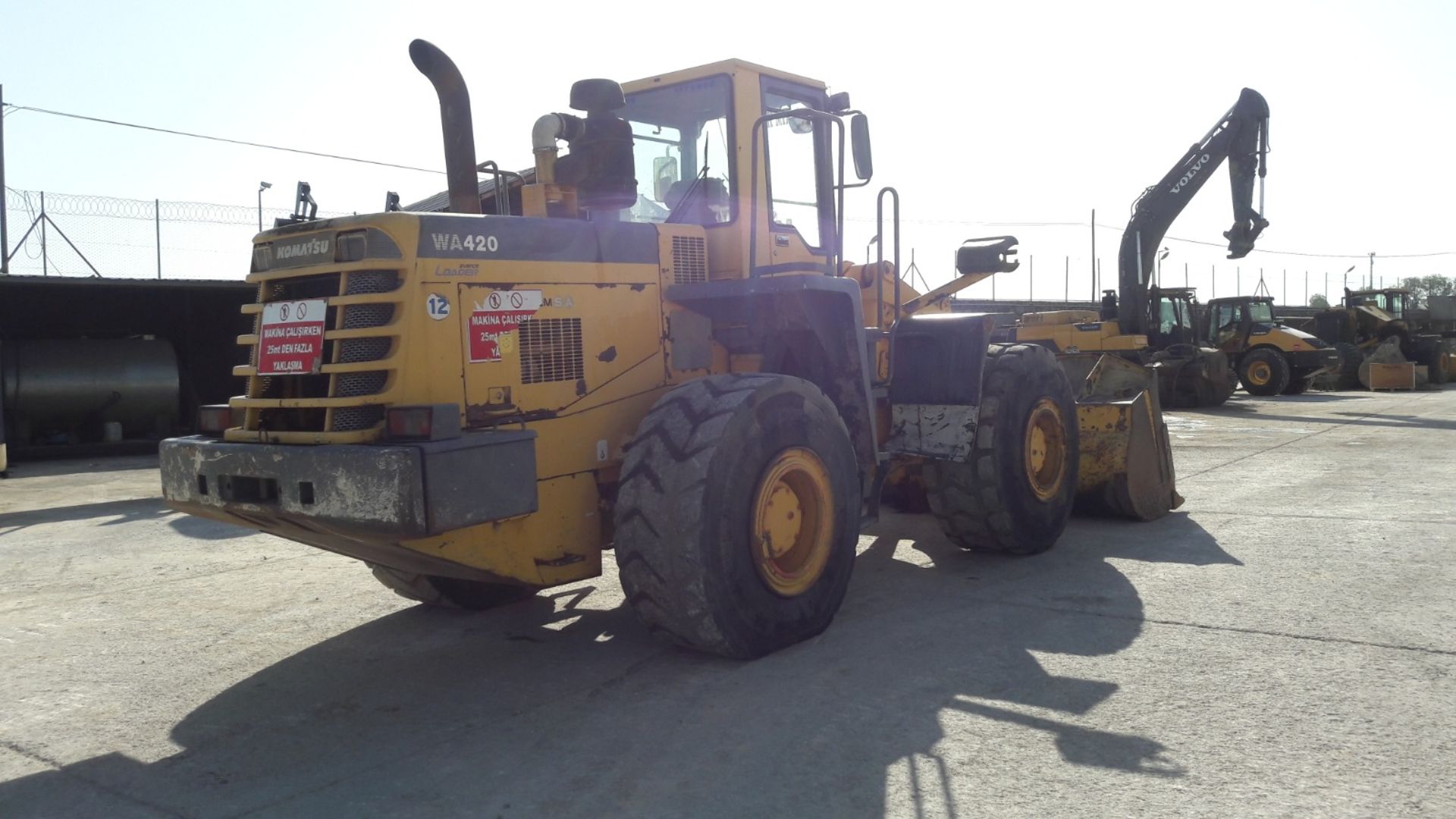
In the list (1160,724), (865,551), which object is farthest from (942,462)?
(1160,724)

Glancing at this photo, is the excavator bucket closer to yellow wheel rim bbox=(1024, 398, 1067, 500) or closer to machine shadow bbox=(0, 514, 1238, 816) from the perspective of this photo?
yellow wheel rim bbox=(1024, 398, 1067, 500)

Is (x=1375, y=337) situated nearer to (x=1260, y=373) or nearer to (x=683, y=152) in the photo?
(x=1260, y=373)

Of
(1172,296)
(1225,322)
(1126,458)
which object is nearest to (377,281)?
(1126,458)

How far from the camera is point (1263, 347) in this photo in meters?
26.2

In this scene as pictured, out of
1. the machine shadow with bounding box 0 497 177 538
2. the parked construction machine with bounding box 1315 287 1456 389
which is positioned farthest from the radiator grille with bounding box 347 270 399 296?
A: the parked construction machine with bounding box 1315 287 1456 389

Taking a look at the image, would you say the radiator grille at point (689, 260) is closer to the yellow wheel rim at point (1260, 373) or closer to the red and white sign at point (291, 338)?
the red and white sign at point (291, 338)

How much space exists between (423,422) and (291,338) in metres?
0.90

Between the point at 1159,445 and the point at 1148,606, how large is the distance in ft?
10.4

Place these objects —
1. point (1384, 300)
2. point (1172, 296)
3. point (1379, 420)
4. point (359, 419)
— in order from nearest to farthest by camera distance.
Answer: point (359, 419) < point (1379, 420) < point (1172, 296) < point (1384, 300)

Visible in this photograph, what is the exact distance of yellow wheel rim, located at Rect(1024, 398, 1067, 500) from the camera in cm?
763

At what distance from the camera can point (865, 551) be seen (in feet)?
26.1

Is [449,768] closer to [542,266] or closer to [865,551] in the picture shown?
[542,266]

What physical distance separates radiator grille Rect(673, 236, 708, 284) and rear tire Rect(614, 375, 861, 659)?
2.61 ft

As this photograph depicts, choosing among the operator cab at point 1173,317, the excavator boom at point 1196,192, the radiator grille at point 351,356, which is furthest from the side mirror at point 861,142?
the operator cab at point 1173,317
